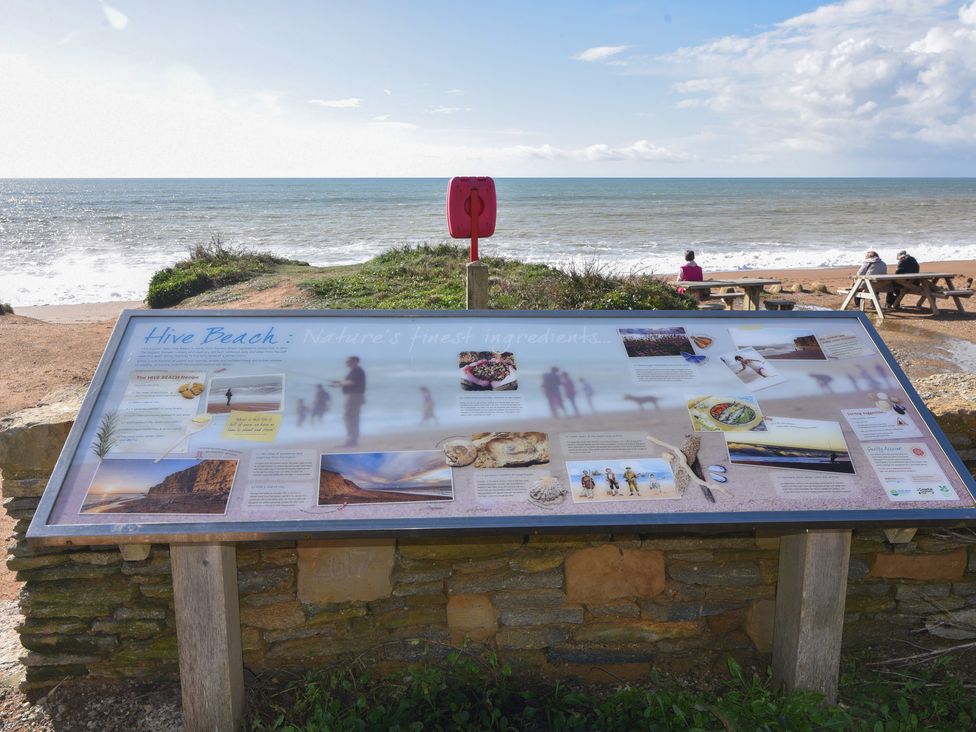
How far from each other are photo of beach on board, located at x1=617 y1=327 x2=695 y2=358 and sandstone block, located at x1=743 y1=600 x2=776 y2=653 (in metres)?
1.07

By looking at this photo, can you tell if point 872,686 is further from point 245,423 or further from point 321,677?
point 245,423

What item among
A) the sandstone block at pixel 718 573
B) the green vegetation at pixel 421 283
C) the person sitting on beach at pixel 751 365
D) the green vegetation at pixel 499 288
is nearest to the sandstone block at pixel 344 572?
the sandstone block at pixel 718 573

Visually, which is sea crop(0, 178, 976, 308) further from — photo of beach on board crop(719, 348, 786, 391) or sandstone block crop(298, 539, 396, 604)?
sandstone block crop(298, 539, 396, 604)

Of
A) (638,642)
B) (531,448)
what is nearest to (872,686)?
(638,642)

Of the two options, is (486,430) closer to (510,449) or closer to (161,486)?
(510,449)

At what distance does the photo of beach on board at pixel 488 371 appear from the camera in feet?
7.13

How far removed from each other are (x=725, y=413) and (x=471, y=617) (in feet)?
3.89

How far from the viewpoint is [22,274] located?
1825 centimetres

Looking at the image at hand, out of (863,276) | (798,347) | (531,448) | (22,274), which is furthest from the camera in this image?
(22,274)

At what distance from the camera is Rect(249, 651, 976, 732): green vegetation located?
2260mm

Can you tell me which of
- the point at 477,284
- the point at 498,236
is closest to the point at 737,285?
the point at 477,284

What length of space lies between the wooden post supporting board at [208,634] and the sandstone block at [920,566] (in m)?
2.32

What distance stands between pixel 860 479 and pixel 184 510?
6.14ft

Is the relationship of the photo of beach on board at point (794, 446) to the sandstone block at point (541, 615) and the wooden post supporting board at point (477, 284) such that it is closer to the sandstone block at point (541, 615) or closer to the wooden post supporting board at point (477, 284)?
the sandstone block at point (541, 615)
